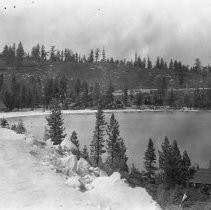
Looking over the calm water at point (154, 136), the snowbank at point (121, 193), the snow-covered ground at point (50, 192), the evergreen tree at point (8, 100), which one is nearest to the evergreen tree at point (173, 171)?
the calm water at point (154, 136)

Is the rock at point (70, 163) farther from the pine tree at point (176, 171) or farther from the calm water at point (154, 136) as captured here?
the calm water at point (154, 136)

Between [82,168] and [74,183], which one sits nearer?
[74,183]

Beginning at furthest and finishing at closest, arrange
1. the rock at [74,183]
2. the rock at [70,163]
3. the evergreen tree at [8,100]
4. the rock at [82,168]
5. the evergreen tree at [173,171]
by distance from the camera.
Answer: the evergreen tree at [8,100], the evergreen tree at [173,171], the rock at [82,168], the rock at [70,163], the rock at [74,183]

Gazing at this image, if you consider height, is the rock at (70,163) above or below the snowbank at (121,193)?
above

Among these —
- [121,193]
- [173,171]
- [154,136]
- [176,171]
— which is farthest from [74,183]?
[154,136]

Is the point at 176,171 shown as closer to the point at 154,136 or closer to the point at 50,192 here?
the point at 154,136

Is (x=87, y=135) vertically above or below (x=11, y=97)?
below

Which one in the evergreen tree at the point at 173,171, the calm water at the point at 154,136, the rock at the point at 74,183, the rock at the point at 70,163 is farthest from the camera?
the calm water at the point at 154,136

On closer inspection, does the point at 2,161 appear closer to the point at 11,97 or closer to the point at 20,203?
the point at 20,203

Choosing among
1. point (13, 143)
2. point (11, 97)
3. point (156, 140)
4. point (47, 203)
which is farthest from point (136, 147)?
point (11, 97)
